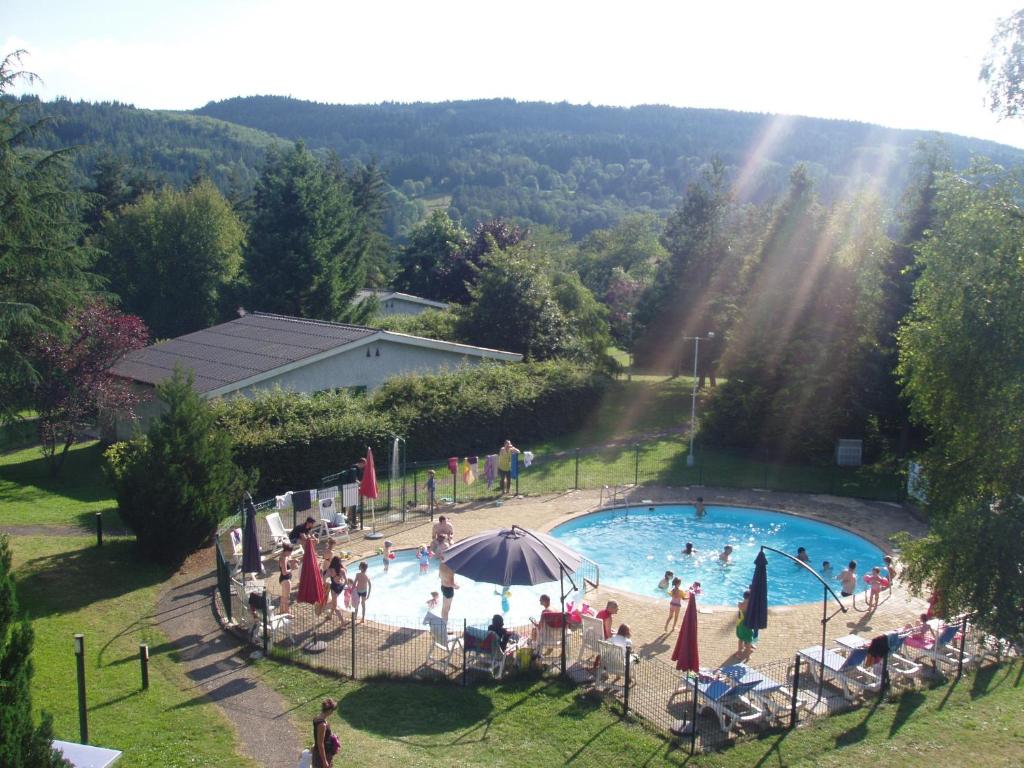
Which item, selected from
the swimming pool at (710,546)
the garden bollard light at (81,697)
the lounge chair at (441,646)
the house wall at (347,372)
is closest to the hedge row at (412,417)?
the house wall at (347,372)

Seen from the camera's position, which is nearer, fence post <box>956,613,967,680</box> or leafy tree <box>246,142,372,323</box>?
fence post <box>956,613,967,680</box>

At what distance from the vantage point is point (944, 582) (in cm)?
1332

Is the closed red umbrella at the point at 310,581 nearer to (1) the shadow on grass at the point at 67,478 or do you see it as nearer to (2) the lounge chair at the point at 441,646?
(2) the lounge chair at the point at 441,646

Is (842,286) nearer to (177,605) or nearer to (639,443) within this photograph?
(639,443)

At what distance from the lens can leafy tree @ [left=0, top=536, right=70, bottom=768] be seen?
833 centimetres

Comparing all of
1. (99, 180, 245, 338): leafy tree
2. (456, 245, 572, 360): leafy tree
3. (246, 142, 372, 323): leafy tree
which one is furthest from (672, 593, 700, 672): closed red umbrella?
(99, 180, 245, 338): leafy tree

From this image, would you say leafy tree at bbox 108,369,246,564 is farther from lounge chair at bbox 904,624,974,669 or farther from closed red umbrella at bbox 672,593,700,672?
lounge chair at bbox 904,624,974,669

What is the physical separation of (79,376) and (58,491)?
3876mm

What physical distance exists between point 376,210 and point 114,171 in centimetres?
2352

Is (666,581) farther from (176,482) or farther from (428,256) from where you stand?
(428,256)

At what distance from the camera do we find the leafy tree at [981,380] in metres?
12.7

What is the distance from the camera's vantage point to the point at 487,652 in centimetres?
1523

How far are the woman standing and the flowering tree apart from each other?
20.5 m

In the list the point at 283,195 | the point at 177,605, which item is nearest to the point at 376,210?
the point at 283,195
